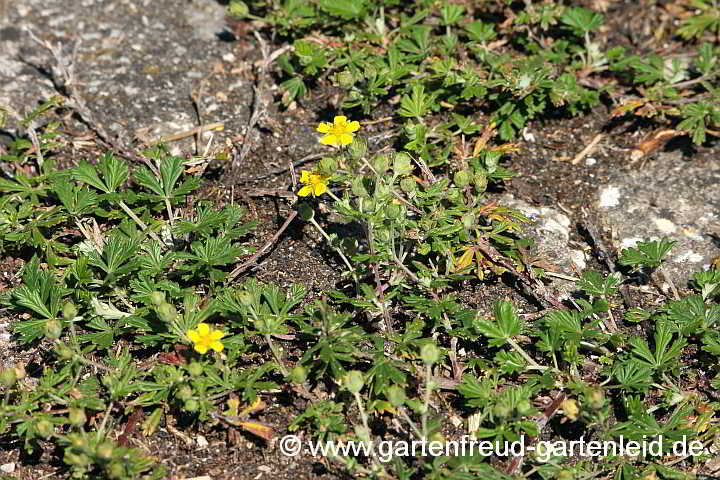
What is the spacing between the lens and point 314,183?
10.8 ft

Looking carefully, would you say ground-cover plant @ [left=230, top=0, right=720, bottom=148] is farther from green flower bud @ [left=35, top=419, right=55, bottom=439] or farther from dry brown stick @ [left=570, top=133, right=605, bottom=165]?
green flower bud @ [left=35, top=419, right=55, bottom=439]

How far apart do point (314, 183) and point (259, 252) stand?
45 centimetres

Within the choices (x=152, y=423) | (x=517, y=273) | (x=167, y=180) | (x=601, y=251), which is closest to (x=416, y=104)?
(x=517, y=273)

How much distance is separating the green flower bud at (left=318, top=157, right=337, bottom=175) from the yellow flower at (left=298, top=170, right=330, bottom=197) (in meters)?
0.11

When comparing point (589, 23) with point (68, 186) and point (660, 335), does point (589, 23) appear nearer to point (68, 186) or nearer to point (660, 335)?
point (660, 335)

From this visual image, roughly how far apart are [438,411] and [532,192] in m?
1.32

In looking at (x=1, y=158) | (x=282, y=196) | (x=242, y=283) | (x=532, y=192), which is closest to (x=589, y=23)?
(x=532, y=192)

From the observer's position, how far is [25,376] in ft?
10.3

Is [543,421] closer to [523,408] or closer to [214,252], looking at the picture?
[523,408]

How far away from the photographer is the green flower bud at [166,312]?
9.56 feet

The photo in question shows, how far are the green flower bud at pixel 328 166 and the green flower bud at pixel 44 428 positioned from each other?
1.35 metres

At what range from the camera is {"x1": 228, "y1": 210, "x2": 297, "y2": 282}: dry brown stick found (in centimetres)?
342

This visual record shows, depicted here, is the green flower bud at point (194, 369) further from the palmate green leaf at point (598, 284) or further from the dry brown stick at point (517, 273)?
the palmate green leaf at point (598, 284)

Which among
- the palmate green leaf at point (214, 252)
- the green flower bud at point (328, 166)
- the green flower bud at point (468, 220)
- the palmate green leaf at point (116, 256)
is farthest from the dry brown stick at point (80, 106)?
the green flower bud at point (468, 220)
